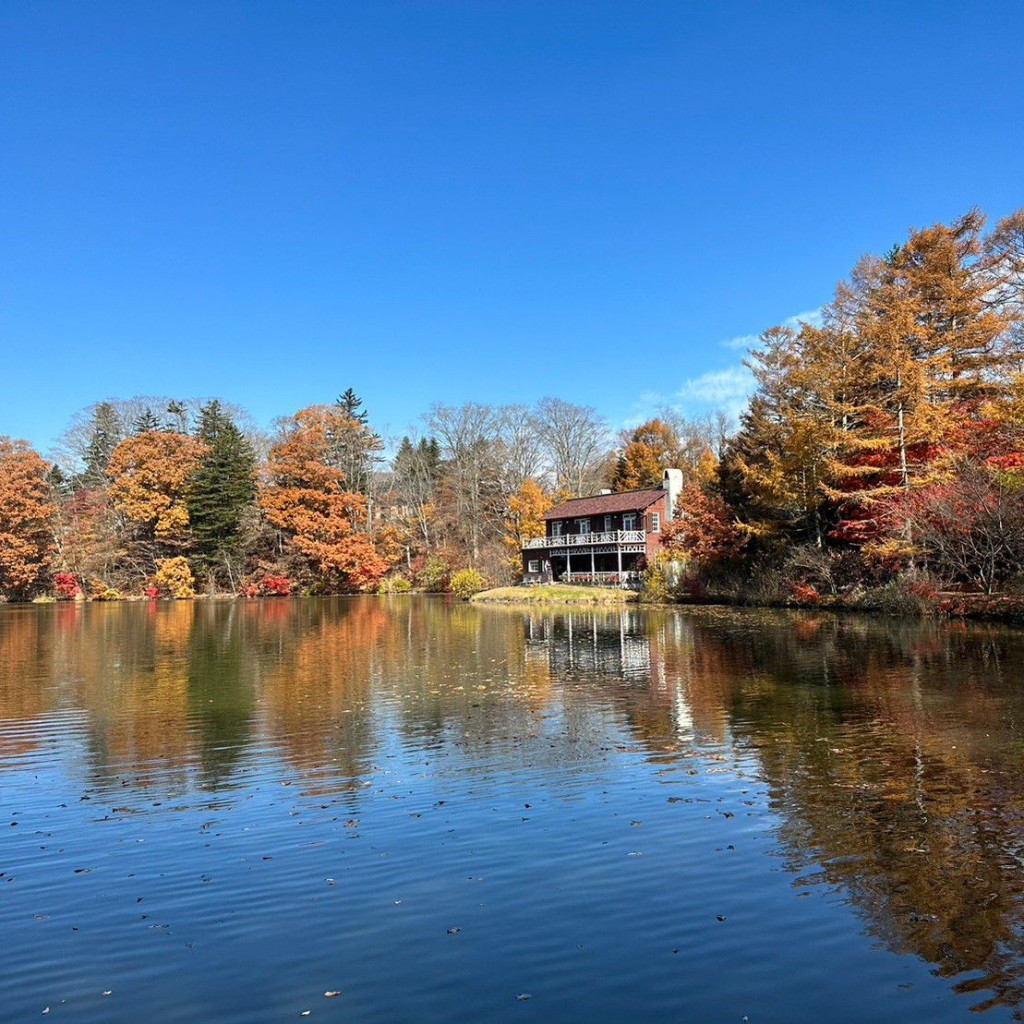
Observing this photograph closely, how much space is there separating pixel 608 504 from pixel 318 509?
24.7m

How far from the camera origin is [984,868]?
21.5 feet

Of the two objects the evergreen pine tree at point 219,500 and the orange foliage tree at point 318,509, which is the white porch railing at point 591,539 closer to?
the orange foliage tree at point 318,509

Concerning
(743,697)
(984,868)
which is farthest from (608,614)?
(984,868)

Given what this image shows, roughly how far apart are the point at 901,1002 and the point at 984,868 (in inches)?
97.0

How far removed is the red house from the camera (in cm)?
5325

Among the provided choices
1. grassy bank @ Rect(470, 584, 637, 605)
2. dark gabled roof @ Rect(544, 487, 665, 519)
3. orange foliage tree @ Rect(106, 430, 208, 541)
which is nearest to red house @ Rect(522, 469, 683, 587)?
dark gabled roof @ Rect(544, 487, 665, 519)

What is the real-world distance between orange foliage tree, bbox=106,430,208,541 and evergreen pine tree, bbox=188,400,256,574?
112 cm

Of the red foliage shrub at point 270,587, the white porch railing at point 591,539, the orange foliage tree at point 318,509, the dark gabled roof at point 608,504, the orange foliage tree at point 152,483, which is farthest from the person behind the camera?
the red foliage shrub at point 270,587

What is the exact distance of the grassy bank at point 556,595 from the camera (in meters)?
47.4

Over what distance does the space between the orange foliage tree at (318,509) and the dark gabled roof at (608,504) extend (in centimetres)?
1645

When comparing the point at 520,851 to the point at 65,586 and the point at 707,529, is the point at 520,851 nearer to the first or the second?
the point at 707,529

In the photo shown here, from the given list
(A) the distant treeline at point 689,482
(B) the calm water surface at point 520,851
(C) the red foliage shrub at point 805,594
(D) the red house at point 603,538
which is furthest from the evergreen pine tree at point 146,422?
(B) the calm water surface at point 520,851

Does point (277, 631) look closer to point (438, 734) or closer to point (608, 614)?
point (608, 614)

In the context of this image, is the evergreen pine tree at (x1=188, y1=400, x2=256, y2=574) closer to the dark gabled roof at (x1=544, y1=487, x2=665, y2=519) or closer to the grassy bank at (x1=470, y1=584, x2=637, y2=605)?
the grassy bank at (x1=470, y1=584, x2=637, y2=605)
